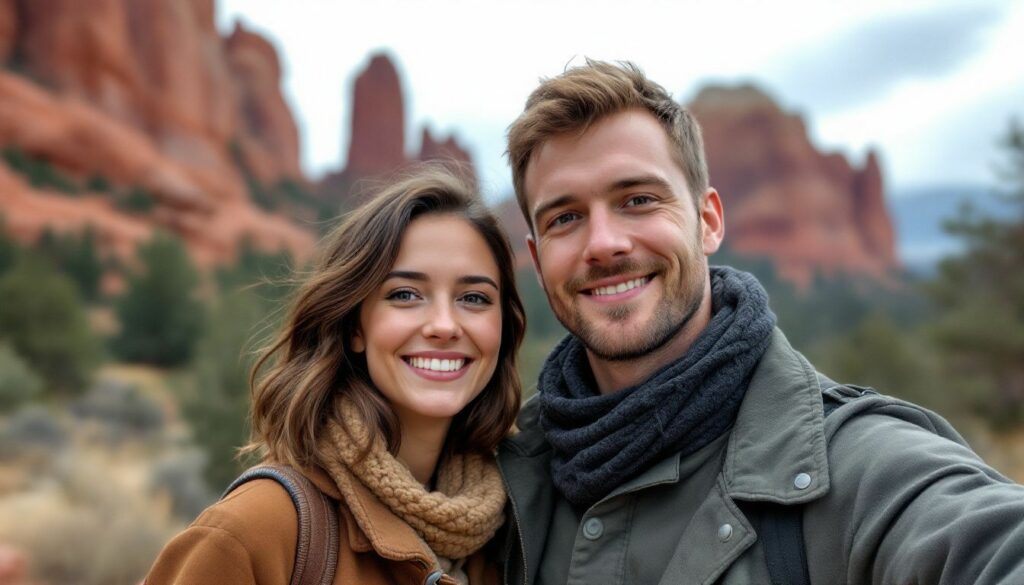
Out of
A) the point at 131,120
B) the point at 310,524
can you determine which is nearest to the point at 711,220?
the point at 310,524

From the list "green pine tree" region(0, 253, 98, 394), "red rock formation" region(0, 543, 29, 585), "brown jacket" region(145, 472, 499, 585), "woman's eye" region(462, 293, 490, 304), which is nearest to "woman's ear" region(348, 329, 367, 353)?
"woman's eye" region(462, 293, 490, 304)

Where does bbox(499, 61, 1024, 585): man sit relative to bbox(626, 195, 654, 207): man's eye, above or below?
below

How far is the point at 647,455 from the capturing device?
2.05m

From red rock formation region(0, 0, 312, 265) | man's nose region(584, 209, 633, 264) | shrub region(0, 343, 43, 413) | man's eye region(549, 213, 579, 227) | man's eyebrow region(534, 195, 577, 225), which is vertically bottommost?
shrub region(0, 343, 43, 413)

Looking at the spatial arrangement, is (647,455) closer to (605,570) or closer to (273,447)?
(605,570)

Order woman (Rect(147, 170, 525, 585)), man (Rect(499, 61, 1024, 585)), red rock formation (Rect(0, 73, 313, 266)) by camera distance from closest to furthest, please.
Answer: man (Rect(499, 61, 1024, 585)) < woman (Rect(147, 170, 525, 585)) < red rock formation (Rect(0, 73, 313, 266))

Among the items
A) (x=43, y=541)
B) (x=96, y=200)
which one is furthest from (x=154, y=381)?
(x=96, y=200)

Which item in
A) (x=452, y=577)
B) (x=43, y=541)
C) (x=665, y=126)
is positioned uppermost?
(x=665, y=126)

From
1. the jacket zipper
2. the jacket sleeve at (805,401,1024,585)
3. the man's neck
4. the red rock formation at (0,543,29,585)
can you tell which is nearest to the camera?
the jacket sleeve at (805,401,1024,585)

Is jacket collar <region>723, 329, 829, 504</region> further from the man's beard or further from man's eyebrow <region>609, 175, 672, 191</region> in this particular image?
man's eyebrow <region>609, 175, 672, 191</region>

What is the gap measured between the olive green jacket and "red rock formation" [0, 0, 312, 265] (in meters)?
31.0

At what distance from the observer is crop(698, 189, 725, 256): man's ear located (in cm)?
257

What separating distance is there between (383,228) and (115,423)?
14.2 m

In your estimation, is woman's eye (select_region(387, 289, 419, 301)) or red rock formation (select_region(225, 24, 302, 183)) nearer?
woman's eye (select_region(387, 289, 419, 301))
